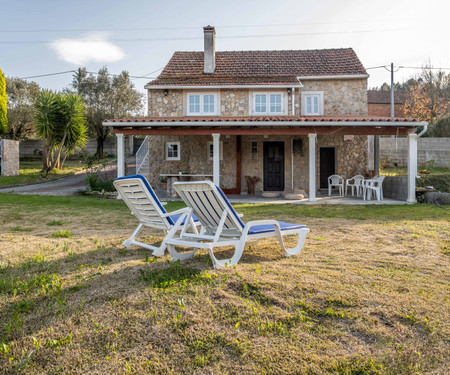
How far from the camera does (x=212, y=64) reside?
1777 cm

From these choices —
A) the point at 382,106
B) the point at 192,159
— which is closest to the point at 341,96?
the point at 192,159

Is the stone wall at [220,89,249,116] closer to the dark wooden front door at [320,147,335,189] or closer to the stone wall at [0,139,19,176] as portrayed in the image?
the dark wooden front door at [320,147,335,189]

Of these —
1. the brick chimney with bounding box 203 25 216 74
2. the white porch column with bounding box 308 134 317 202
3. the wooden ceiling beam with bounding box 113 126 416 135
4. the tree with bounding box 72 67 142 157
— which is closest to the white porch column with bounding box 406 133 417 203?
the wooden ceiling beam with bounding box 113 126 416 135

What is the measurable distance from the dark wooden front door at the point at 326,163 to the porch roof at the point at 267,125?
3853mm

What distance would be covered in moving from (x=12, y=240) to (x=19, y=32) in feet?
83.0

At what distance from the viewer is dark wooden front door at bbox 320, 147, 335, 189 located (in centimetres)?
1727

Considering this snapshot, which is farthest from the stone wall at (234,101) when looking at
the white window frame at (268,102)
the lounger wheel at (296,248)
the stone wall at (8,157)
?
the lounger wheel at (296,248)

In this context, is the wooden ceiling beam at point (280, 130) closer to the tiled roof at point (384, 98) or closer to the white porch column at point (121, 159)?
the white porch column at point (121, 159)

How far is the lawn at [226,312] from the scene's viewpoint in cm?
232

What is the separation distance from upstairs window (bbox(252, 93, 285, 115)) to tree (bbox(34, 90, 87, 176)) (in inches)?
392

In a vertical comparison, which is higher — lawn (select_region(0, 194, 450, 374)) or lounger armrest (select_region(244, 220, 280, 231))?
lounger armrest (select_region(244, 220, 280, 231))

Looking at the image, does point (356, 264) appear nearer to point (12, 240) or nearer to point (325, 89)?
point (12, 240)

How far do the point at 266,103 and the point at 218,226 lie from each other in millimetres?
13266

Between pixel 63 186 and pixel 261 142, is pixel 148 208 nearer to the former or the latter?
pixel 261 142
